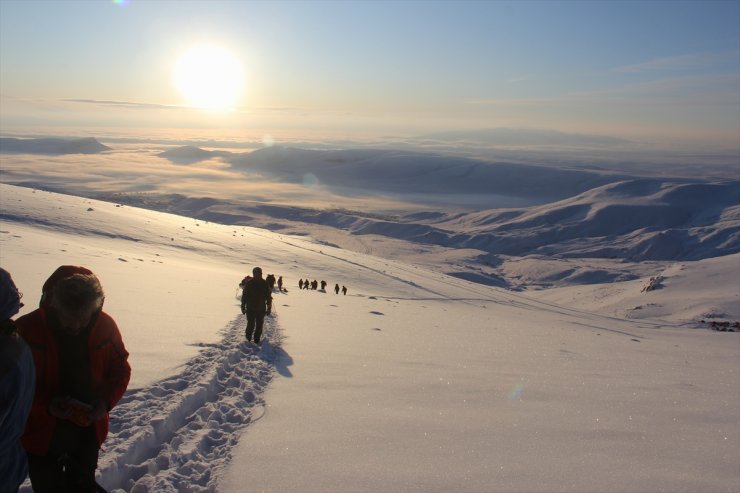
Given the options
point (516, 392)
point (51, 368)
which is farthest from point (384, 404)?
point (51, 368)

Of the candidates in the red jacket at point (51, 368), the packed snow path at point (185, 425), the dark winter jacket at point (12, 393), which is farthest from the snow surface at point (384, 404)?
the dark winter jacket at point (12, 393)

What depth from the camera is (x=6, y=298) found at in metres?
2.21

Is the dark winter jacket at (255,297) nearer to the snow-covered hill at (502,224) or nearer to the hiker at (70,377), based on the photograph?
the hiker at (70,377)

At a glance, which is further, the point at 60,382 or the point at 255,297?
the point at 255,297

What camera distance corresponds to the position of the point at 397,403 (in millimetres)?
5941

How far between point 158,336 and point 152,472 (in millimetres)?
3548

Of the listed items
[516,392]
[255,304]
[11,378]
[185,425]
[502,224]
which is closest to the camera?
[11,378]

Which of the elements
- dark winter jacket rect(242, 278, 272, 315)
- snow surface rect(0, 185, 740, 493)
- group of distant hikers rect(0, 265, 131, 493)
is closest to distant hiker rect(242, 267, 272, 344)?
Answer: dark winter jacket rect(242, 278, 272, 315)

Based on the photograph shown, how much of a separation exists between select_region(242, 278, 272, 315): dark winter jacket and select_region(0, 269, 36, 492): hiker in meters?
6.15

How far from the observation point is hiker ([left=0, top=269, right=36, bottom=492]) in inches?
85.8

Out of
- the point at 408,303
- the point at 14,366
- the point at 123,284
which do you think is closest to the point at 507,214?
the point at 408,303

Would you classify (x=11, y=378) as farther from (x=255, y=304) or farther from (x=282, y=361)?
(x=255, y=304)

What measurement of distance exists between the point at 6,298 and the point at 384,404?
4.22 meters

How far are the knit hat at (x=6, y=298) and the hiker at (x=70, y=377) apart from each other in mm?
221
